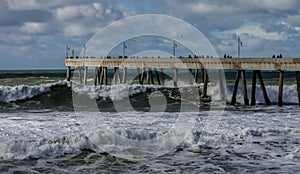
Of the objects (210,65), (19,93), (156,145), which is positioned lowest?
(156,145)

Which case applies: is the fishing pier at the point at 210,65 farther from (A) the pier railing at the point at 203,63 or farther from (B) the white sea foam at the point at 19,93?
(B) the white sea foam at the point at 19,93

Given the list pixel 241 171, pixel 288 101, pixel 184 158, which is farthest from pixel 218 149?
pixel 288 101

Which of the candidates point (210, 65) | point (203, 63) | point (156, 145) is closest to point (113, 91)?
point (203, 63)

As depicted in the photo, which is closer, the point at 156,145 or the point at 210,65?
the point at 156,145

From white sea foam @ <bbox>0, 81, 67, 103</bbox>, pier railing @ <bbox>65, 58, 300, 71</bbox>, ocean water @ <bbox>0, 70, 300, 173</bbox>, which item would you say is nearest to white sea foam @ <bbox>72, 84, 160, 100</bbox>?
pier railing @ <bbox>65, 58, 300, 71</bbox>

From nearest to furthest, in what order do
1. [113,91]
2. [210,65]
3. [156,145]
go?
1. [156,145]
2. [210,65]
3. [113,91]

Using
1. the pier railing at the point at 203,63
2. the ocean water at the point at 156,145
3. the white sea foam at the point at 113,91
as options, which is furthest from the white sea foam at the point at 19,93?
the ocean water at the point at 156,145

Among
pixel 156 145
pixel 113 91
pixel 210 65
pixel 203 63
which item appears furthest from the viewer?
pixel 113 91

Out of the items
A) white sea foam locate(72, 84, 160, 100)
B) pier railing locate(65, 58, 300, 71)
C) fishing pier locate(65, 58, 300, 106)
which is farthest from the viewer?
white sea foam locate(72, 84, 160, 100)

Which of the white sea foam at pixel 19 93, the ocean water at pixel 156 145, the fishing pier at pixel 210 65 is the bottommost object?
the ocean water at pixel 156 145

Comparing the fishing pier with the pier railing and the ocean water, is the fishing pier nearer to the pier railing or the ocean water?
the pier railing

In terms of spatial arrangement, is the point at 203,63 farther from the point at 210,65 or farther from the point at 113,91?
the point at 113,91

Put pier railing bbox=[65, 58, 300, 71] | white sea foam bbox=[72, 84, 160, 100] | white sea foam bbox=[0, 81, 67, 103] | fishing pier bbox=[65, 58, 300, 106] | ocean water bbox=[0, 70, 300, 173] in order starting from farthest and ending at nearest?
1. white sea foam bbox=[72, 84, 160, 100]
2. white sea foam bbox=[0, 81, 67, 103]
3. fishing pier bbox=[65, 58, 300, 106]
4. pier railing bbox=[65, 58, 300, 71]
5. ocean water bbox=[0, 70, 300, 173]

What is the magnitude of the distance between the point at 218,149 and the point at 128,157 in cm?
282
